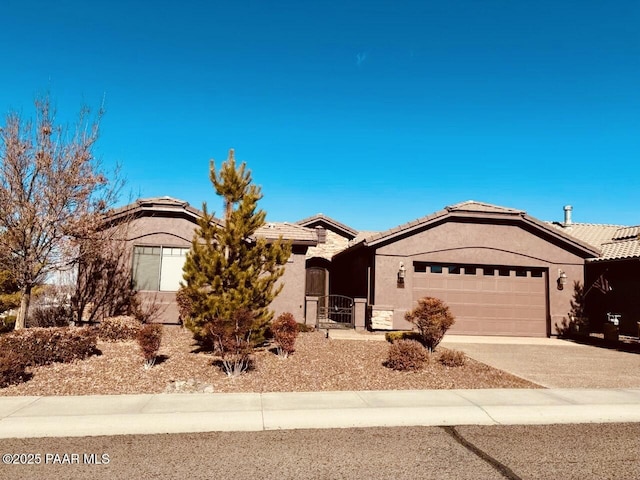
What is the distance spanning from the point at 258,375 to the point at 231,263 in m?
3.01

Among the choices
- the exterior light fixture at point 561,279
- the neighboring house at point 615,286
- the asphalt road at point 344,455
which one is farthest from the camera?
the neighboring house at point 615,286

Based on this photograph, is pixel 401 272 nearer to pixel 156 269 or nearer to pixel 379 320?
pixel 379 320

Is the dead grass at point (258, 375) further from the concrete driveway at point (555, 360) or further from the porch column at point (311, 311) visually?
the porch column at point (311, 311)

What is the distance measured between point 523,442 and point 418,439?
4.50 ft

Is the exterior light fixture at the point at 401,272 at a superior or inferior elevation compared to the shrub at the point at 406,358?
superior

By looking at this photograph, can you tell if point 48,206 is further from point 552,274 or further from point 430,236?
point 552,274

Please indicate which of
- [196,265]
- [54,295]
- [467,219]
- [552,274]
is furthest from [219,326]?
[552,274]

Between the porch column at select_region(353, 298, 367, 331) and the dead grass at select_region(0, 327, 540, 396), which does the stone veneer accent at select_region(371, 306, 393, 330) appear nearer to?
the porch column at select_region(353, 298, 367, 331)

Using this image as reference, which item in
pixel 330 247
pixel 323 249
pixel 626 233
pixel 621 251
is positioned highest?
pixel 626 233

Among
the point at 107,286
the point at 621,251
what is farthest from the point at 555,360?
the point at 107,286

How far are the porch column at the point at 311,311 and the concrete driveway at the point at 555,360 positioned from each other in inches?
181

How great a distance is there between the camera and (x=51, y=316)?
48.1ft

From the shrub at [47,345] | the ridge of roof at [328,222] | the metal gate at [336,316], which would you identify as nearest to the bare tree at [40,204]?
the shrub at [47,345]

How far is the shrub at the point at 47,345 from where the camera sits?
351 inches
